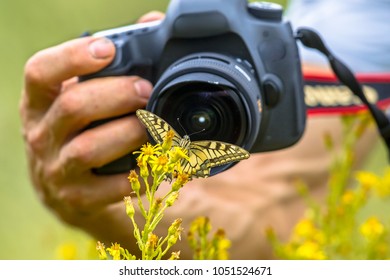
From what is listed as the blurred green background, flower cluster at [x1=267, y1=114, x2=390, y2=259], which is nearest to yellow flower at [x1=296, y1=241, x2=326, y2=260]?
flower cluster at [x1=267, y1=114, x2=390, y2=259]

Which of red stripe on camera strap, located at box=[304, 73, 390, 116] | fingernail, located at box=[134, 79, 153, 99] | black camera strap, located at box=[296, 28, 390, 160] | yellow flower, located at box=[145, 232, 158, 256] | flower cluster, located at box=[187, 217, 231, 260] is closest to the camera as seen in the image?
yellow flower, located at box=[145, 232, 158, 256]

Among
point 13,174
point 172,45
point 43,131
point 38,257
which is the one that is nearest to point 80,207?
point 43,131

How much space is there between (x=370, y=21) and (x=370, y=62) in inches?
2.9

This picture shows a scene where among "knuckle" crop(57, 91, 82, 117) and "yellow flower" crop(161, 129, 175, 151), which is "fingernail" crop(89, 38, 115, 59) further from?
"yellow flower" crop(161, 129, 175, 151)

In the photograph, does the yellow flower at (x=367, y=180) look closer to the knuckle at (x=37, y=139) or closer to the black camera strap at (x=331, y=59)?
the black camera strap at (x=331, y=59)

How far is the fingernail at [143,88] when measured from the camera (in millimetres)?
889

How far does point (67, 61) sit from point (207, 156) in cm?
24

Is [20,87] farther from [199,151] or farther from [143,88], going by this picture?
[199,151]

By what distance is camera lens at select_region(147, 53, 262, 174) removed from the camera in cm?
79

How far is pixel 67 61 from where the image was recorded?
898 millimetres

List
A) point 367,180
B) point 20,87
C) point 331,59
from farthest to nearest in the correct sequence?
point 20,87 → point 367,180 → point 331,59

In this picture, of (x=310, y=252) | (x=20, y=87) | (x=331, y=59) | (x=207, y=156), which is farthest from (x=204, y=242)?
(x=20, y=87)

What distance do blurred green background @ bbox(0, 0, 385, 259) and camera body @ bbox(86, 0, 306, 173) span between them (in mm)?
593

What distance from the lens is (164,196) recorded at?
0.66 metres
